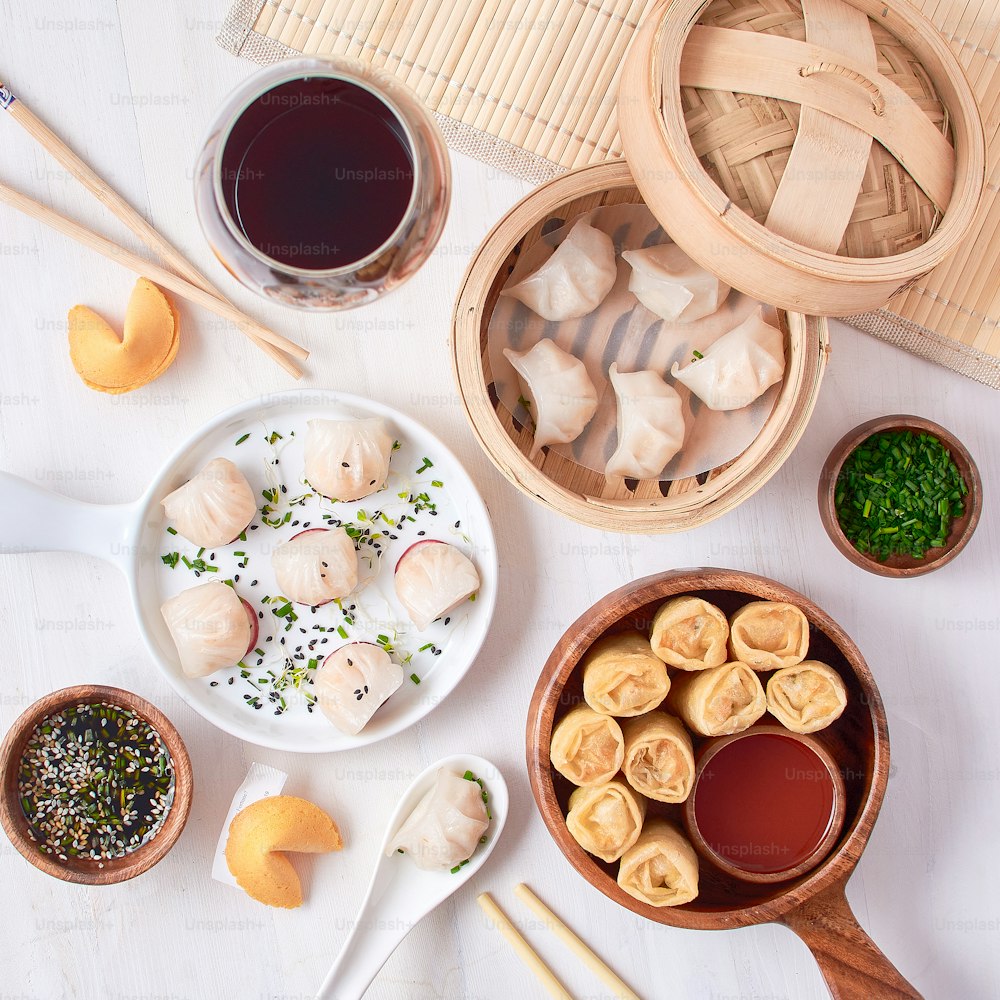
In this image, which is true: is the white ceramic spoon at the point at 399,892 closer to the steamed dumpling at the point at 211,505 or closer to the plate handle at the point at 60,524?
the steamed dumpling at the point at 211,505

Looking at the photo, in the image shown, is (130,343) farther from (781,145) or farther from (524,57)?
(781,145)

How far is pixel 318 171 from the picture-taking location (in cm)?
117

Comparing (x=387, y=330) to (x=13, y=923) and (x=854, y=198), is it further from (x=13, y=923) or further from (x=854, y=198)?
(x=13, y=923)

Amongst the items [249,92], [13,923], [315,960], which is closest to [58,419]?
[249,92]

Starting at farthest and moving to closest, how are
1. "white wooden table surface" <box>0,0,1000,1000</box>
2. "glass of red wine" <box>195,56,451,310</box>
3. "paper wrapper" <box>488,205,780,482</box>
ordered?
"white wooden table surface" <box>0,0,1000,1000</box>, "paper wrapper" <box>488,205,780,482</box>, "glass of red wine" <box>195,56,451,310</box>

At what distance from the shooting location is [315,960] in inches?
70.1

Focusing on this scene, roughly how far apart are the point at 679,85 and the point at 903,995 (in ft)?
4.91

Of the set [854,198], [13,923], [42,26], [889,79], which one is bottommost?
[13,923]

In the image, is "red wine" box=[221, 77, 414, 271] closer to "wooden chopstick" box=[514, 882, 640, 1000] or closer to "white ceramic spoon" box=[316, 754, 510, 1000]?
"white ceramic spoon" box=[316, 754, 510, 1000]

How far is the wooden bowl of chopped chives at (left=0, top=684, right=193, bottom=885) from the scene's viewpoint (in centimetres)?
164

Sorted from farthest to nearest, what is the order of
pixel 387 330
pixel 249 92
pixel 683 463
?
pixel 387 330
pixel 683 463
pixel 249 92

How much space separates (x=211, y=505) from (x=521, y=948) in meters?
1.07

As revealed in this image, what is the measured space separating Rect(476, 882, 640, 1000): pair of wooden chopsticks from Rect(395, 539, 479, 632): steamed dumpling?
0.61 m

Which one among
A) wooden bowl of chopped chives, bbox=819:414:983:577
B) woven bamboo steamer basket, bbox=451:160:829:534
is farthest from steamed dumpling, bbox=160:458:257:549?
wooden bowl of chopped chives, bbox=819:414:983:577
